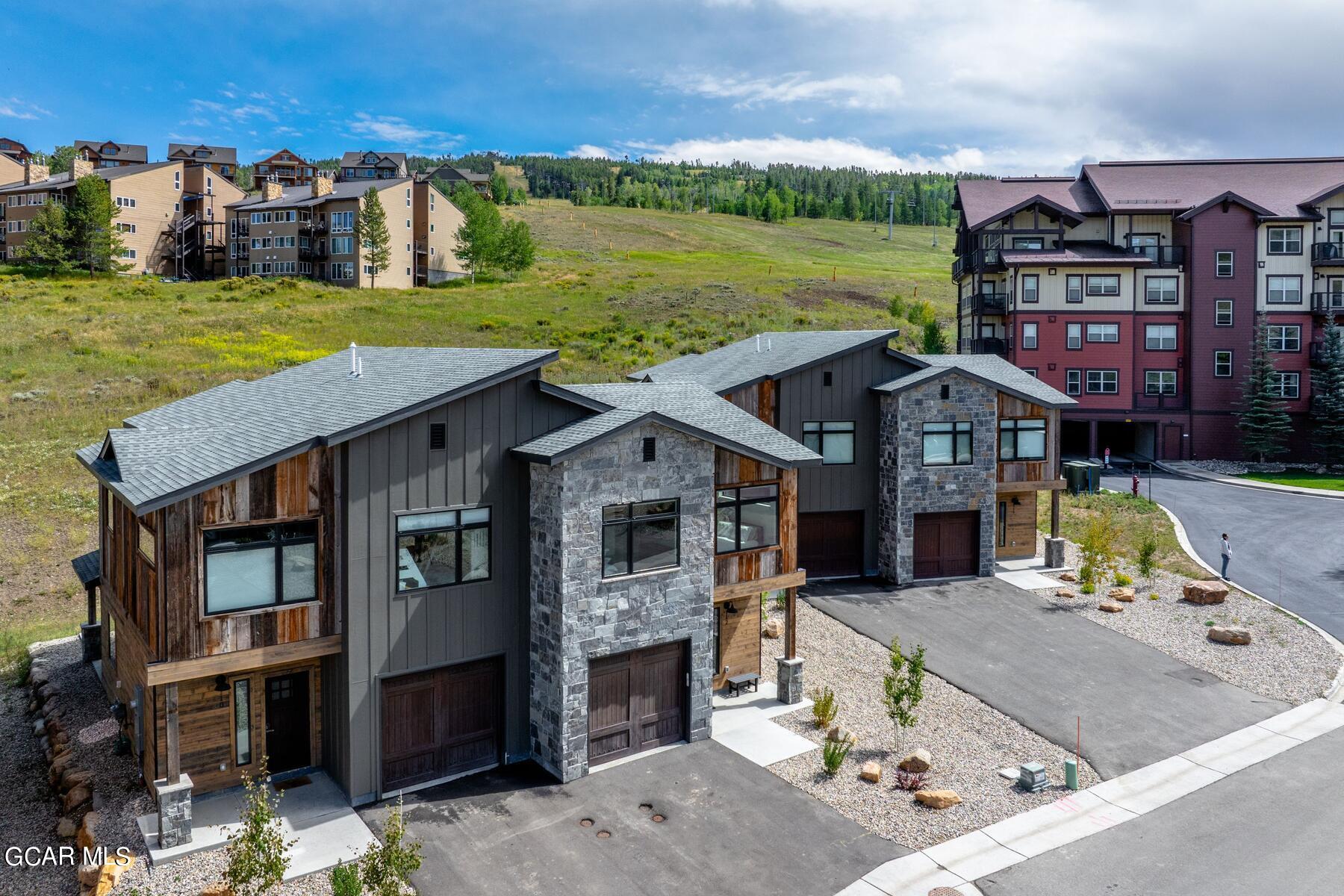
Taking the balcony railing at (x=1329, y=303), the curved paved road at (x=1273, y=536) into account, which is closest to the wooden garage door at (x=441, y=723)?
the curved paved road at (x=1273, y=536)

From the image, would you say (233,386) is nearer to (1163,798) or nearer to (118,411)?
(1163,798)

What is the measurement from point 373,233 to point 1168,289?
57.4 metres

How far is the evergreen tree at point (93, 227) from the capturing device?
71.4m

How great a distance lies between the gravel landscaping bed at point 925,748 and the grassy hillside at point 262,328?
1851 centimetres

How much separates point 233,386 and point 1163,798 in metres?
19.2

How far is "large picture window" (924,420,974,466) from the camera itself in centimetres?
2598

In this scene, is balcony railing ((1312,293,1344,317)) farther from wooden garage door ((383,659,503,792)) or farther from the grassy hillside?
wooden garage door ((383,659,503,792))

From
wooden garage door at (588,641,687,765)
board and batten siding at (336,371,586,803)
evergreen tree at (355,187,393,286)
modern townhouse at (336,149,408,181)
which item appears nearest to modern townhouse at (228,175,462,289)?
evergreen tree at (355,187,393,286)

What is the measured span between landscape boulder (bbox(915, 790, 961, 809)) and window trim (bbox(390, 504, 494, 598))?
7.64 meters

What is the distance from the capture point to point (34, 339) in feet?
161

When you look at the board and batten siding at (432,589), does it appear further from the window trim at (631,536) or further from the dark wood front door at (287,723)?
the window trim at (631,536)

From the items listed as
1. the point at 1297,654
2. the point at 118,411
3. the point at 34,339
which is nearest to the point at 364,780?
the point at 1297,654

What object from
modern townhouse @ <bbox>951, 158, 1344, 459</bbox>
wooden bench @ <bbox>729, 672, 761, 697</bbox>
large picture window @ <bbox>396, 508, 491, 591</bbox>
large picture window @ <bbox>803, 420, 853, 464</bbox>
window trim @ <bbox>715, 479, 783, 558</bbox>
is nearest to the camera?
large picture window @ <bbox>396, 508, 491, 591</bbox>

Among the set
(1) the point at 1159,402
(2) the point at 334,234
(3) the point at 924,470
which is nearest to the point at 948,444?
(3) the point at 924,470
